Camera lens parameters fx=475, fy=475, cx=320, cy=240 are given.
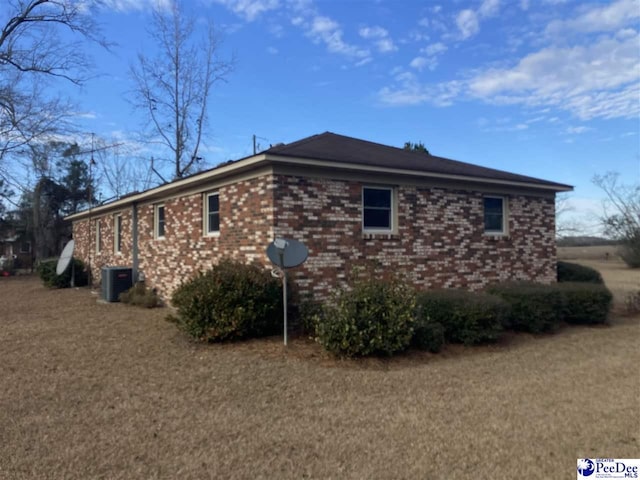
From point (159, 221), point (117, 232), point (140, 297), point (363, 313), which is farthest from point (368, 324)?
point (117, 232)

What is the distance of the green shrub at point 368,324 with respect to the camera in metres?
7.10

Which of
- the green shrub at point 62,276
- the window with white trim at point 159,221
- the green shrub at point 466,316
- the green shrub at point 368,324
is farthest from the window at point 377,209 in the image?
the green shrub at point 62,276

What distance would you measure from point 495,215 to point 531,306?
411cm

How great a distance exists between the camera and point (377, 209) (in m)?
10.6

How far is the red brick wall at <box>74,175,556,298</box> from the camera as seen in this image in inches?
367

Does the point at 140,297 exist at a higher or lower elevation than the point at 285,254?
lower

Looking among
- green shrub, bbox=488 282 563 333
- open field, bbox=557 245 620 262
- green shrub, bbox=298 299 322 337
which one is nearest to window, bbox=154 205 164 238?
green shrub, bbox=298 299 322 337

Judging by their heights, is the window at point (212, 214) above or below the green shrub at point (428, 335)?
above

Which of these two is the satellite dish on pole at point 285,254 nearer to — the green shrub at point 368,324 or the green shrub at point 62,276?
the green shrub at point 368,324

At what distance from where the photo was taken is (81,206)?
41.3 meters

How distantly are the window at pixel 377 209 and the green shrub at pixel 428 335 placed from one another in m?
3.08

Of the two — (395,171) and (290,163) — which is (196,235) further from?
(395,171)

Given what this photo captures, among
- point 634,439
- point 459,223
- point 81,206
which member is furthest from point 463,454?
point 81,206

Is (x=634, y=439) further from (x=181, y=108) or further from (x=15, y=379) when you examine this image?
(x=181, y=108)
